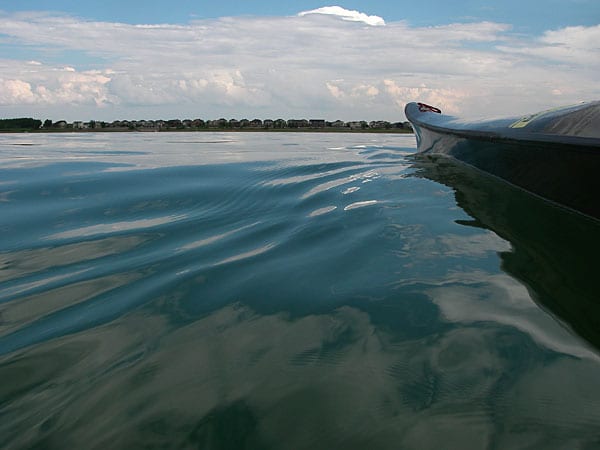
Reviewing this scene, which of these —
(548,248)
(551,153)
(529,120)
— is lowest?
(548,248)

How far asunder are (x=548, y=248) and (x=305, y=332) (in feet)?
5.50

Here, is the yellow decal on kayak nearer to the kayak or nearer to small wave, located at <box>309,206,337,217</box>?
the kayak

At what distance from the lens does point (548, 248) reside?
2.51 m

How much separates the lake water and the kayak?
0.21 m

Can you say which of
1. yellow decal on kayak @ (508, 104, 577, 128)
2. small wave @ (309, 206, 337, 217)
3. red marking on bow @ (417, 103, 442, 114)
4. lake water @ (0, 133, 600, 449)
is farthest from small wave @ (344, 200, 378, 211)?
red marking on bow @ (417, 103, 442, 114)

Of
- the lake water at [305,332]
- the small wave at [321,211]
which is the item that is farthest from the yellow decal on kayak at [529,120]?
the small wave at [321,211]

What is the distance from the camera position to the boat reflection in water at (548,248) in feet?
5.78

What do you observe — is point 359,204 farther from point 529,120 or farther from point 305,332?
point 305,332

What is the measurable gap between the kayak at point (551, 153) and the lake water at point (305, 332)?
21cm

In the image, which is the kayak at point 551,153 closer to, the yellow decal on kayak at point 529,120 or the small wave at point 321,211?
the yellow decal on kayak at point 529,120

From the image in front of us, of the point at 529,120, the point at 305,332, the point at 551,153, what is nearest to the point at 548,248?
the point at 551,153

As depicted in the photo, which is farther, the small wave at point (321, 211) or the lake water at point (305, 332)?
the small wave at point (321, 211)

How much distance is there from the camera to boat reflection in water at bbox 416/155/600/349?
176cm

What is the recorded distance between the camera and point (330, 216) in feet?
11.3
